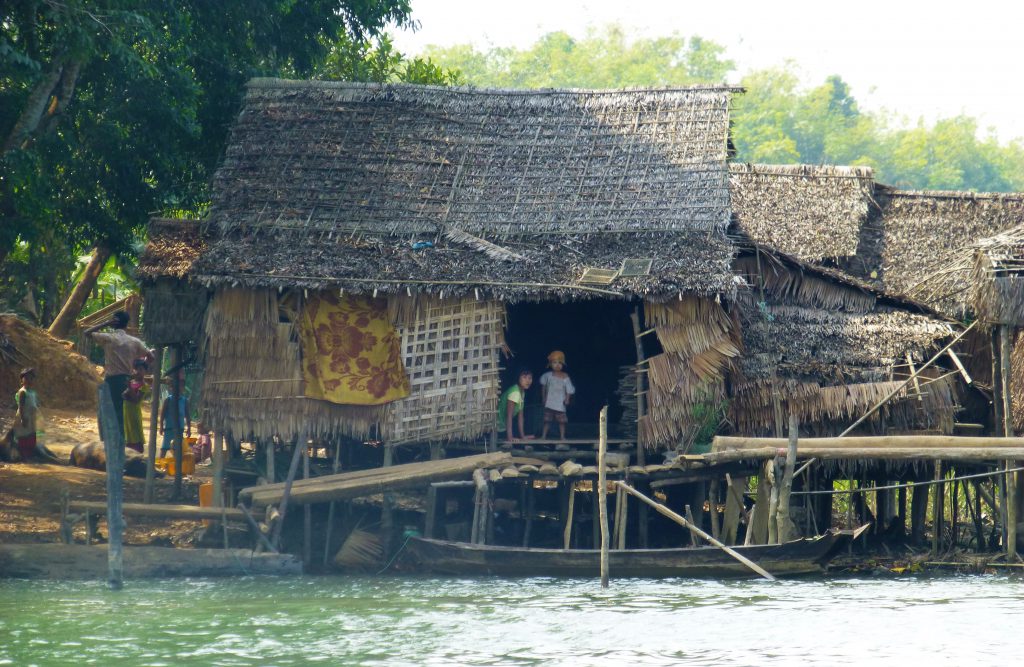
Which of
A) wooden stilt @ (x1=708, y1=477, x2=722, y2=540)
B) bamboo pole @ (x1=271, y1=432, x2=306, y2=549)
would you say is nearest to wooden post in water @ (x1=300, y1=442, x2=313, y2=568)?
bamboo pole @ (x1=271, y1=432, x2=306, y2=549)

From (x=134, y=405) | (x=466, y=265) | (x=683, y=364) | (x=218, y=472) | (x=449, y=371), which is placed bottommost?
(x=218, y=472)

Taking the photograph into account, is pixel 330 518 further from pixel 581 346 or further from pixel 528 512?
pixel 581 346

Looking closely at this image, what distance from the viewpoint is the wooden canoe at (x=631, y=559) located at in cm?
1355

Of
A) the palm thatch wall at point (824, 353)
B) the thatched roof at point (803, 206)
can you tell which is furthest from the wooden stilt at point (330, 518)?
the thatched roof at point (803, 206)

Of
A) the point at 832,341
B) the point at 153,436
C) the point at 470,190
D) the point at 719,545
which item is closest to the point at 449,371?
the point at 470,190

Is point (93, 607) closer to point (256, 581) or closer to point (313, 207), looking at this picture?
point (256, 581)

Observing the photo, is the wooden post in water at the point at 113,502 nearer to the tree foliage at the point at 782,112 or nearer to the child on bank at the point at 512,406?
the child on bank at the point at 512,406

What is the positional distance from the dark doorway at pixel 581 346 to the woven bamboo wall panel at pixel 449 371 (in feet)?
8.59

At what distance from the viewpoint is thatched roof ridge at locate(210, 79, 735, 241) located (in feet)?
52.1

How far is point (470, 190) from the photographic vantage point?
16312 millimetres

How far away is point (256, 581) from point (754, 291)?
7041mm

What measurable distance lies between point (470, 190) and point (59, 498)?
6301mm

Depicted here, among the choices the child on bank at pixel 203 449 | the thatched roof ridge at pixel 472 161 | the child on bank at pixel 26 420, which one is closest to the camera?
the thatched roof ridge at pixel 472 161

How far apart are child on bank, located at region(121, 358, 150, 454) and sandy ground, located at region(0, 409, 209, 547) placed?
680 millimetres
